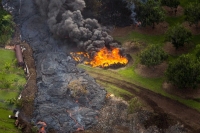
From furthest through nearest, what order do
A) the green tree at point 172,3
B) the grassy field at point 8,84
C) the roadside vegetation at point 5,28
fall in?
1. the green tree at point 172,3
2. the roadside vegetation at point 5,28
3. the grassy field at point 8,84

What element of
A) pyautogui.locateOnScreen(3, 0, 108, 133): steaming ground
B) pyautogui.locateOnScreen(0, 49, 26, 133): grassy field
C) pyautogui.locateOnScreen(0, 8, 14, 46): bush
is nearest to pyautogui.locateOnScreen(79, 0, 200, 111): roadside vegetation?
pyautogui.locateOnScreen(3, 0, 108, 133): steaming ground

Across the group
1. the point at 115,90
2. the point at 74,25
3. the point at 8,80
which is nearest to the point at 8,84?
the point at 8,80

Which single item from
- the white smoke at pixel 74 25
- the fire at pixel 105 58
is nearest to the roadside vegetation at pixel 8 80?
the white smoke at pixel 74 25

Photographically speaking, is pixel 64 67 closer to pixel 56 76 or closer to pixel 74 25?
pixel 56 76

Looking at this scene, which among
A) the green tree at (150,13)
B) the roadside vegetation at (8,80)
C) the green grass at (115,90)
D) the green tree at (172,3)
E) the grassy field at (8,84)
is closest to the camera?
the grassy field at (8,84)

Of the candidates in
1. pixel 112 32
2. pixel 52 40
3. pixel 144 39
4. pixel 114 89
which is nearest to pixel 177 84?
pixel 114 89

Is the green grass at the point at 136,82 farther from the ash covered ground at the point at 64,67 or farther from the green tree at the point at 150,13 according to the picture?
the green tree at the point at 150,13

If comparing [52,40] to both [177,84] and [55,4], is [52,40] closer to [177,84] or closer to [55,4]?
[55,4]
